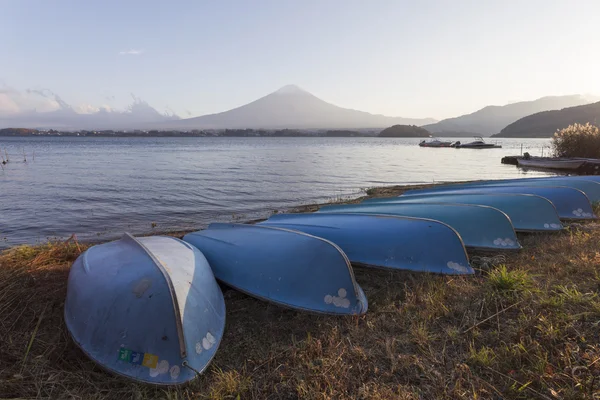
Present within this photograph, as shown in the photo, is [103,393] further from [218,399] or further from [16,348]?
[16,348]

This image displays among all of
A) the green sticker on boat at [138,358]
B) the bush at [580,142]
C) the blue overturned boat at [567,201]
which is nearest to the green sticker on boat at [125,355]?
the green sticker on boat at [138,358]

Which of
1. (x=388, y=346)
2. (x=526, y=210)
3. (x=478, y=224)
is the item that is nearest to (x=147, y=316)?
(x=388, y=346)

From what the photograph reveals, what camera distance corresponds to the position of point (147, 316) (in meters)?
2.55

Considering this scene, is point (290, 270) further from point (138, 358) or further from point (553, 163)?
point (553, 163)

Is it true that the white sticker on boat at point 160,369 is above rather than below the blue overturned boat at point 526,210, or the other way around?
below

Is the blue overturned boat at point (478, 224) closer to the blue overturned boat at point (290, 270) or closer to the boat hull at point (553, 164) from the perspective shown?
the blue overturned boat at point (290, 270)

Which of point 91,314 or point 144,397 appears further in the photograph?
point 91,314

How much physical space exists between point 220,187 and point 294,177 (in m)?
5.27

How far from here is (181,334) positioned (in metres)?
2.45

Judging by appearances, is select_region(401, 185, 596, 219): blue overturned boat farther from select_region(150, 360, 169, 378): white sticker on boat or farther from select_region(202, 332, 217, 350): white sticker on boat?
select_region(150, 360, 169, 378): white sticker on boat

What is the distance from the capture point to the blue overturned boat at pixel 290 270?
3127mm

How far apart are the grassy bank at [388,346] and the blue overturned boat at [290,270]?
0.14 m

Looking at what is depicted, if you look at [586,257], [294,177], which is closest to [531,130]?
Answer: [294,177]

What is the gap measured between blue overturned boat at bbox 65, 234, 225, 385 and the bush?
2603 centimetres
